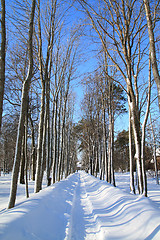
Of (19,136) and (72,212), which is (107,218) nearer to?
(72,212)

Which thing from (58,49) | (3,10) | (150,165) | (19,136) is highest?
(58,49)

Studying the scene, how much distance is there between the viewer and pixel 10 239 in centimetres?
216

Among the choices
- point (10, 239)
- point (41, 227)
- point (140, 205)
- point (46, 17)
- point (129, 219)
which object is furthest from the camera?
point (46, 17)

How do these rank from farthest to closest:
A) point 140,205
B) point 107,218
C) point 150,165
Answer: point 150,165, point 107,218, point 140,205

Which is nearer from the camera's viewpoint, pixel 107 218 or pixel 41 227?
pixel 41 227

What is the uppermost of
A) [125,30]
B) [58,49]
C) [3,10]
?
[58,49]

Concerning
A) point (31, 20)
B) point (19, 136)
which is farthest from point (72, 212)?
point (31, 20)

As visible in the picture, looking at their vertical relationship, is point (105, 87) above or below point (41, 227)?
above

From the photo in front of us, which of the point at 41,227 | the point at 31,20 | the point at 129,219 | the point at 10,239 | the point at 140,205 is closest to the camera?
the point at 10,239

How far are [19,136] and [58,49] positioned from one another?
8786mm

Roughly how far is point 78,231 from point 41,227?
0.98 m

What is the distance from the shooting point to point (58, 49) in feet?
38.5

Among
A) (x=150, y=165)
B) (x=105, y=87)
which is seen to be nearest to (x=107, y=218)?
(x=105, y=87)

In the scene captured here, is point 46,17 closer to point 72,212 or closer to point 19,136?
point 19,136
